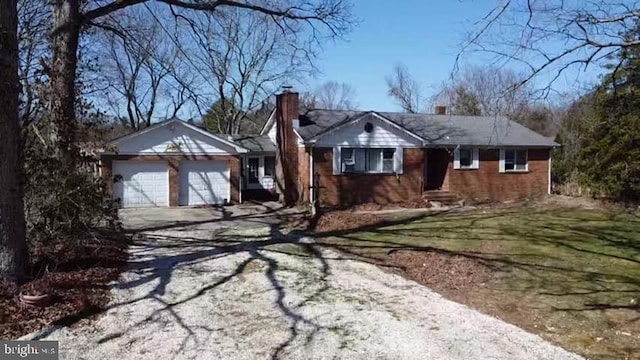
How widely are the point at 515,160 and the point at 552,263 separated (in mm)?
15598

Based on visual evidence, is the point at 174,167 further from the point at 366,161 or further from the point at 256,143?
the point at 366,161

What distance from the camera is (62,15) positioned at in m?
10.3

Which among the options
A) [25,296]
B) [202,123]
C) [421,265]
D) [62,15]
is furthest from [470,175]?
[202,123]

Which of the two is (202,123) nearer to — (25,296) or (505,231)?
(505,231)

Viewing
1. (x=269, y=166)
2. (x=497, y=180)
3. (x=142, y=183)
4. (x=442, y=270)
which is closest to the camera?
(x=442, y=270)

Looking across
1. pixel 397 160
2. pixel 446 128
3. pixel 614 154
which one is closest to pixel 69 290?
pixel 397 160

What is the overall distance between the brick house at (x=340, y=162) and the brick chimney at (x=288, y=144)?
46 mm

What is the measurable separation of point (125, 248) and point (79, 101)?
3.48 metres

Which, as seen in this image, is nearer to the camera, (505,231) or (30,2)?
(505,231)

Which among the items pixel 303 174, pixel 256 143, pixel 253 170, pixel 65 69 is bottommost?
pixel 303 174

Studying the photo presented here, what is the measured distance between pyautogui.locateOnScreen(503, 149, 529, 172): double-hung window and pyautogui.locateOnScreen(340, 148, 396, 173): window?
246 inches

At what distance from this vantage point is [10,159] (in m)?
7.46

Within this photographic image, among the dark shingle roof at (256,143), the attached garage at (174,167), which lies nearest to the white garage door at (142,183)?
the attached garage at (174,167)

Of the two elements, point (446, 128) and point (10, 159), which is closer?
point (10, 159)
